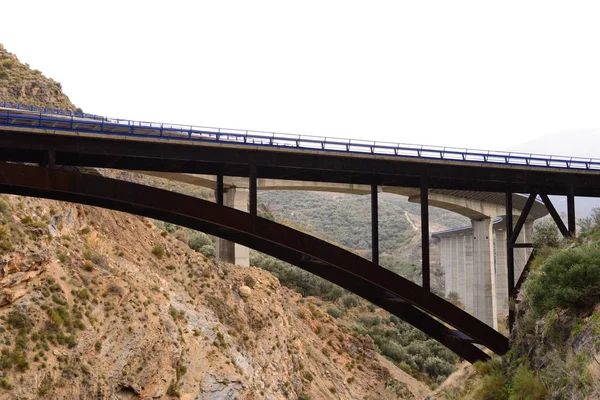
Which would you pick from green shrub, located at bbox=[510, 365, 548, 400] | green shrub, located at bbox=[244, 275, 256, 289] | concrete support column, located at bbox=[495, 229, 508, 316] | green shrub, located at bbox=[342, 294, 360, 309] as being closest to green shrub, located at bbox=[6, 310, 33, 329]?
green shrub, located at bbox=[244, 275, 256, 289]

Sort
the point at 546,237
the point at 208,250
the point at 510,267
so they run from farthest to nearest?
the point at 208,250
the point at 546,237
the point at 510,267

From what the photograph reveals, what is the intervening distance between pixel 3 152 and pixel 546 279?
740 inches

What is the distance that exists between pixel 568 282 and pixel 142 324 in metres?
19.2

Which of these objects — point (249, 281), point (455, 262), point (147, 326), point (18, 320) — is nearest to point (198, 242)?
point (249, 281)

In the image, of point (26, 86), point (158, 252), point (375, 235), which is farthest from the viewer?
point (26, 86)

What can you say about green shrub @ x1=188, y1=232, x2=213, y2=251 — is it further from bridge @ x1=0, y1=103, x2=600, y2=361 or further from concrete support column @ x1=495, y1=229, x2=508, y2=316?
concrete support column @ x1=495, y1=229, x2=508, y2=316

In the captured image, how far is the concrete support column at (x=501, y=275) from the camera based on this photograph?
227 feet

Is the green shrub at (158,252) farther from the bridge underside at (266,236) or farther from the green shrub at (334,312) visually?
the green shrub at (334,312)

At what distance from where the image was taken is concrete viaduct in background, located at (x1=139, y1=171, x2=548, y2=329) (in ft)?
132

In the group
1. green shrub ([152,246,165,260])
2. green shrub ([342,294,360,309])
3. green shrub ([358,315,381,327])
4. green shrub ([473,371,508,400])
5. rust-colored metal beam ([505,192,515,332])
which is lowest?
green shrub ([358,315,381,327])

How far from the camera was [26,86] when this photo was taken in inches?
1767

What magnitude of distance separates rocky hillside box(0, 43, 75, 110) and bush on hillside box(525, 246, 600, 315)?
37.8 m

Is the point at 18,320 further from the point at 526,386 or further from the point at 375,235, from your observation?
the point at 526,386

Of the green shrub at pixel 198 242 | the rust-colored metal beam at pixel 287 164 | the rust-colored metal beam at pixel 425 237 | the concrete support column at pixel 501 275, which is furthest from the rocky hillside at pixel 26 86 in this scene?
the concrete support column at pixel 501 275
